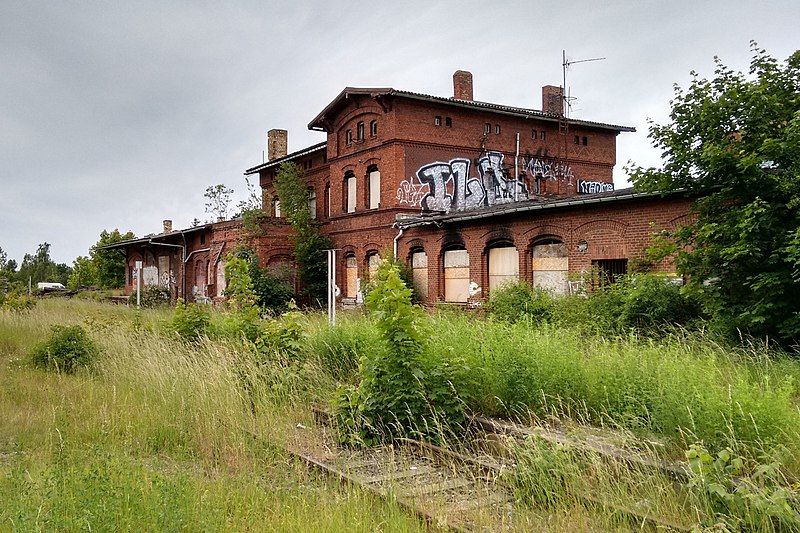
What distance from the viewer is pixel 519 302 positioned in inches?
663

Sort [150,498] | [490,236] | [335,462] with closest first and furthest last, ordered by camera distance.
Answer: [150,498], [335,462], [490,236]

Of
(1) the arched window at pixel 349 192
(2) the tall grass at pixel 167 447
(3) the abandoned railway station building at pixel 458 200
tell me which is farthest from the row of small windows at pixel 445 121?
(2) the tall grass at pixel 167 447

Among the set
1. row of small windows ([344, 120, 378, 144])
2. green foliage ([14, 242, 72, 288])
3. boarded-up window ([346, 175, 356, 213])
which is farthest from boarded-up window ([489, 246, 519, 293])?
green foliage ([14, 242, 72, 288])

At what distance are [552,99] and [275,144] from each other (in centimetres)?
1636

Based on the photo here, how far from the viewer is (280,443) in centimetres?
653

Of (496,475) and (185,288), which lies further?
(185,288)

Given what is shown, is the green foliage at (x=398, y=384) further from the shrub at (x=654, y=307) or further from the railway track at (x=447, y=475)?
the shrub at (x=654, y=307)

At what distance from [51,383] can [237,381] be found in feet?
11.8

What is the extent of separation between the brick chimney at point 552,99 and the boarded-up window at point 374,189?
9928 millimetres

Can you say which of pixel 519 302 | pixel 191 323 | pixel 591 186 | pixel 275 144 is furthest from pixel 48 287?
pixel 519 302

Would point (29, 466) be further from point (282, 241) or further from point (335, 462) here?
point (282, 241)

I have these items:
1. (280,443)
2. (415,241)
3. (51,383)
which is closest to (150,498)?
(280,443)

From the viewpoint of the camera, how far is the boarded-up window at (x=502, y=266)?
64.6 feet

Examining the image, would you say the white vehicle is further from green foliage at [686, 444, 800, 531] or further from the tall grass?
green foliage at [686, 444, 800, 531]
